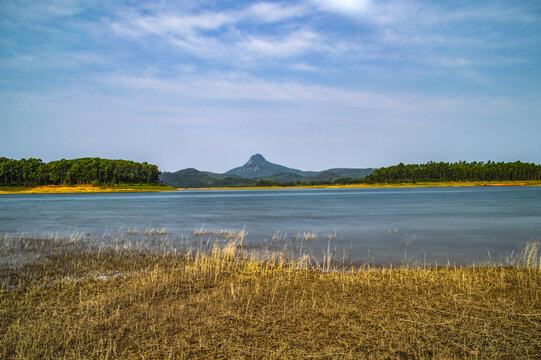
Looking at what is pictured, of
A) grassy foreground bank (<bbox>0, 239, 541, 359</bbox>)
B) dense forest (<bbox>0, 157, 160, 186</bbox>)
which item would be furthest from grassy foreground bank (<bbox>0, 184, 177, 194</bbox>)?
grassy foreground bank (<bbox>0, 239, 541, 359</bbox>)

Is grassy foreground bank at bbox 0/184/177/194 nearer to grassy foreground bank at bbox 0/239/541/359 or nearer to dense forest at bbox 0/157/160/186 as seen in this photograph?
dense forest at bbox 0/157/160/186

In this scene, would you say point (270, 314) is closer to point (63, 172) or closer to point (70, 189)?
point (70, 189)

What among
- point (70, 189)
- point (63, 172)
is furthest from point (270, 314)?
point (63, 172)

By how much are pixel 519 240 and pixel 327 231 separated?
1184cm

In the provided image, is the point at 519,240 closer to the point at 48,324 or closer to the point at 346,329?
the point at 346,329

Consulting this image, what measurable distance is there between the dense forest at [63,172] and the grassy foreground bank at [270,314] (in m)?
165

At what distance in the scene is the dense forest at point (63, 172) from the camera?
151m

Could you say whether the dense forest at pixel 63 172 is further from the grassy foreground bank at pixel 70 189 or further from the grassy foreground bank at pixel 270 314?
the grassy foreground bank at pixel 270 314

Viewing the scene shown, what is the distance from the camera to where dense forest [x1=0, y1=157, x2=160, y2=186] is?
151 meters

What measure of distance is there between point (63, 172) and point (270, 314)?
580ft

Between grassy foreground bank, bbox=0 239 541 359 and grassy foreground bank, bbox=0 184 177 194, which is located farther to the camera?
grassy foreground bank, bbox=0 184 177 194

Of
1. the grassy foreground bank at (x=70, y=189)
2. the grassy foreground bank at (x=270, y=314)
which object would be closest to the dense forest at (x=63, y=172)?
the grassy foreground bank at (x=70, y=189)

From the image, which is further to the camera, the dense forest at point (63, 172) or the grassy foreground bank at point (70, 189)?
the dense forest at point (63, 172)

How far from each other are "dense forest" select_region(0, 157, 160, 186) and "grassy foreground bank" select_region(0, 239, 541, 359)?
541 ft
